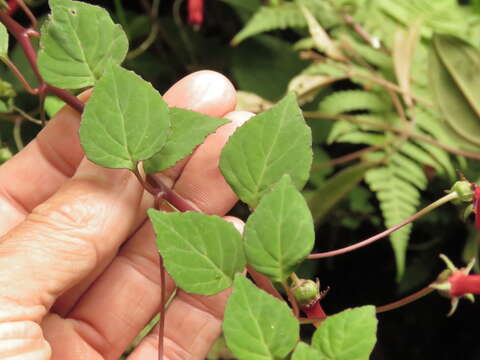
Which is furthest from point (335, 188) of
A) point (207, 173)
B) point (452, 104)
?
point (207, 173)

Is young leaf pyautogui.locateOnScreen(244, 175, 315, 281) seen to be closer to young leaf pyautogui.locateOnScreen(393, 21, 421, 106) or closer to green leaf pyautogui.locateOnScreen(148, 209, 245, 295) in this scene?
green leaf pyautogui.locateOnScreen(148, 209, 245, 295)

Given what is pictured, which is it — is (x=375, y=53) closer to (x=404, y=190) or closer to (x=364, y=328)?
(x=404, y=190)

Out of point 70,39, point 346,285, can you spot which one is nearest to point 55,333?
point 70,39

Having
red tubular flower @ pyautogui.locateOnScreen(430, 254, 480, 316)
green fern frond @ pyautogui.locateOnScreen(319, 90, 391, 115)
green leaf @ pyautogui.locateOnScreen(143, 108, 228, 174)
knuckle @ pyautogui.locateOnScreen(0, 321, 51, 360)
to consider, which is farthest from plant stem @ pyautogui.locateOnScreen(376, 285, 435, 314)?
green fern frond @ pyautogui.locateOnScreen(319, 90, 391, 115)

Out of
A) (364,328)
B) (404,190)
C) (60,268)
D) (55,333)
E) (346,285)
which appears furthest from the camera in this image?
(346,285)

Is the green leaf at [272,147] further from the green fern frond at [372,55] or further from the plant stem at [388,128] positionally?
the green fern frond at [372,55]
